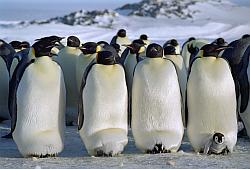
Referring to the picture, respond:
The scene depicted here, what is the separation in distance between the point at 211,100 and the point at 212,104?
0.04 metres

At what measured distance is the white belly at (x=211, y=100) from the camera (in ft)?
20.3

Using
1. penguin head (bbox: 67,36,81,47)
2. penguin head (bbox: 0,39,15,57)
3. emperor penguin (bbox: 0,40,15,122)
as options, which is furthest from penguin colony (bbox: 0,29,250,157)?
penguin head (bbox: 0,39,15,57)

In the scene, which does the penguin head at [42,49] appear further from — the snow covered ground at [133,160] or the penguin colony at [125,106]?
the snow covered ground at [133,160]

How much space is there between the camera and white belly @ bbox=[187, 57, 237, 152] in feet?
20.3

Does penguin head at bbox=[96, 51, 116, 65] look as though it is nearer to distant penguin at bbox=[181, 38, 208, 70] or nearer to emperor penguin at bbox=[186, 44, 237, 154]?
emperor penguin at bbox=[186, 44, 237, 154]

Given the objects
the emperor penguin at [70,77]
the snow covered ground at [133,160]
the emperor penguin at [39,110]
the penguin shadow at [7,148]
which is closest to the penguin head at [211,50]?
the snow covered ground at [133,160]

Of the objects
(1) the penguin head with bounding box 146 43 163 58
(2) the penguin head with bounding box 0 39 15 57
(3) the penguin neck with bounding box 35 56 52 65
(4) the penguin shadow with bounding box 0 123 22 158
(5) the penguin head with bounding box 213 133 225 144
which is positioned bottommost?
(4) the penguin shadow with bounding box 0 123 22 158

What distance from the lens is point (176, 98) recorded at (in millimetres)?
6199

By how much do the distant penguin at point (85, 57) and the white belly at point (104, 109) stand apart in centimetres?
181

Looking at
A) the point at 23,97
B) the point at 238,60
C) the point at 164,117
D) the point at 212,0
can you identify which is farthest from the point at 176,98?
the point at 212,0

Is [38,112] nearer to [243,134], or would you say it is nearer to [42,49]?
[42,49]

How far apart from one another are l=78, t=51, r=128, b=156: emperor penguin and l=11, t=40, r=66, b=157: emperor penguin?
252mm

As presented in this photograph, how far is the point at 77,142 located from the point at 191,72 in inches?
66.4

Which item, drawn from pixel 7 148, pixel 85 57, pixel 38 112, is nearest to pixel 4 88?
pixel 85 57
